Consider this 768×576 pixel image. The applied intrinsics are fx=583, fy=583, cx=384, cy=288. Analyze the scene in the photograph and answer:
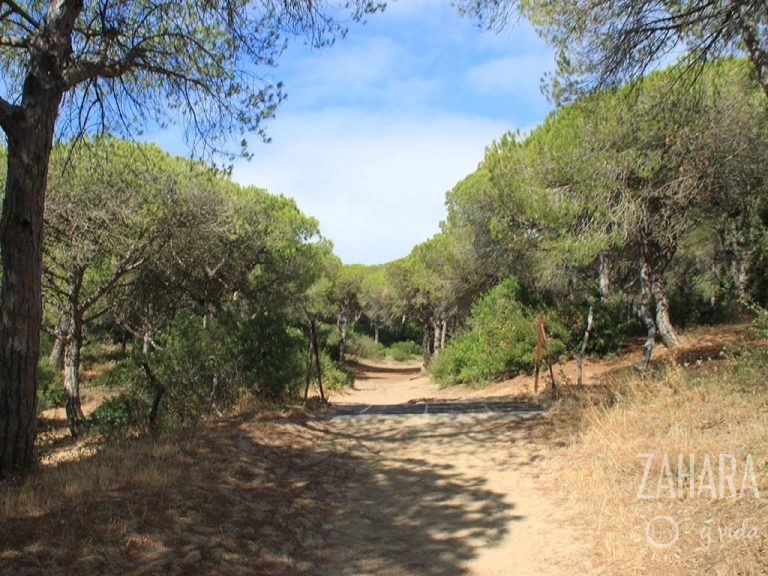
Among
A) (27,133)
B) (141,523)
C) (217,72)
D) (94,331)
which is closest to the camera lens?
(141,523)

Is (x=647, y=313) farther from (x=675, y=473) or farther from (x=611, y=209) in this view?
(x=675, y=473)

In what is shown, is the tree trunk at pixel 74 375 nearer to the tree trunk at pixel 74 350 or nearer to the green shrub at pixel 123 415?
the tree trunk at pixel 74 350

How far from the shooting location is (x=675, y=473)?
486 cm

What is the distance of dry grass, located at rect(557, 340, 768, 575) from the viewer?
11.9 feet

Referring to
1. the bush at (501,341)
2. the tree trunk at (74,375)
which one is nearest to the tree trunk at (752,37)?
the bush at (501,341)

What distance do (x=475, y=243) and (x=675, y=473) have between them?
15.3 m

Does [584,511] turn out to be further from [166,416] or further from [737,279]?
[737,279]

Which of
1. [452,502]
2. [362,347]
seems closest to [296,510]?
[452,502]

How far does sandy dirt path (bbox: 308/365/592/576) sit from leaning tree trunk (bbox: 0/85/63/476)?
294 centimetres

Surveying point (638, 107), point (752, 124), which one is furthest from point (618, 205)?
point (752, 124)

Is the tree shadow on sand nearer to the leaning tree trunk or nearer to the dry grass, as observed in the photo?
the leaning tree trunk

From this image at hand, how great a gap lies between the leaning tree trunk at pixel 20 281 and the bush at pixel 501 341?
13040 mm

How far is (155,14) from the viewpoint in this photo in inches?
309

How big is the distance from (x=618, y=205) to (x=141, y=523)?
10340mm
